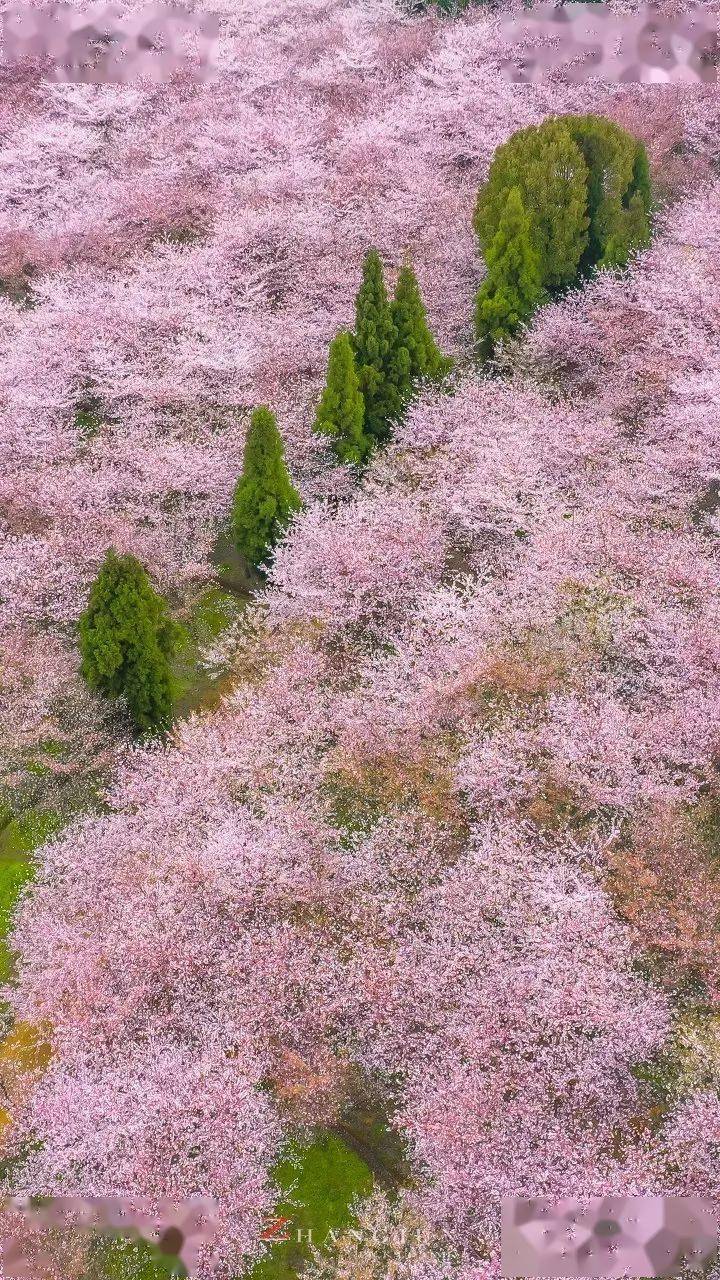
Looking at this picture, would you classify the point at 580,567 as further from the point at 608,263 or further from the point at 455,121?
the point at 455,121

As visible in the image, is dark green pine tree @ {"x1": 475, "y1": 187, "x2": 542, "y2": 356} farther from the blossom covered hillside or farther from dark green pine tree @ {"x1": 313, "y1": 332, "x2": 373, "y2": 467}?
dark green pine tree @ {"x1": 313, "y1": 332, "x2": 373, "y2": 467}

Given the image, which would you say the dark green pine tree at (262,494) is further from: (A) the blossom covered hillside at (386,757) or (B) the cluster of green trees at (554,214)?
(B) the cluster of green trees at (554,214)

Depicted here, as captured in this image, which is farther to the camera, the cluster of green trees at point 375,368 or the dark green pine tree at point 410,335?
the dark green pine tree at point 410,335

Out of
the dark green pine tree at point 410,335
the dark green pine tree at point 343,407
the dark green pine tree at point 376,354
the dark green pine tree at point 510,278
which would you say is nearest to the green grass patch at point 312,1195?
the dark green pine tree at point 343,407

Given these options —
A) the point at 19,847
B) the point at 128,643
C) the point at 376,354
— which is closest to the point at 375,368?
the point at 376,354

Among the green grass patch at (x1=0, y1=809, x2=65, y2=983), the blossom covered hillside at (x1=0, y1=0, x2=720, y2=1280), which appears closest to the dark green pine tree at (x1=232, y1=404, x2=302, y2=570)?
the blossom covered hillside at (x1=0, y1=0, x2=720, y2=1280)

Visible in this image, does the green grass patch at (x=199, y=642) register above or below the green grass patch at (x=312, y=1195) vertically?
above

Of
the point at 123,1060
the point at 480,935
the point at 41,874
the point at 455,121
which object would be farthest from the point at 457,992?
the point at 455,121

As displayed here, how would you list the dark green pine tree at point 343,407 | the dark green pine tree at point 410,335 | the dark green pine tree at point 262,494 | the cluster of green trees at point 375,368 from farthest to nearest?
the dark green pine tree at point 410,335 → the cluster of green trees at point 375,368 → the dark green pine tree at point 343,407 → the dark green pine tree at point 262,494
